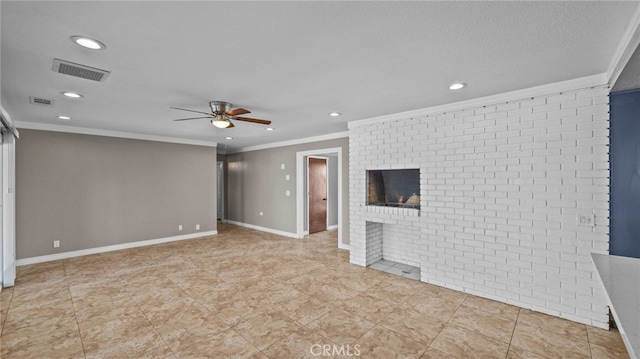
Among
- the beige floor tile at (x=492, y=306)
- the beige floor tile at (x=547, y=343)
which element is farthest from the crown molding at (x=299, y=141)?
the beige floor tile at (x=547, y=343)

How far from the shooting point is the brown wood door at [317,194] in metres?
7.13

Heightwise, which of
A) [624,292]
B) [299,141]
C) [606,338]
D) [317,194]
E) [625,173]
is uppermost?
[299,141]

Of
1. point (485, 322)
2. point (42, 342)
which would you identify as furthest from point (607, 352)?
point (42, 342)

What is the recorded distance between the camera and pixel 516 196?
10.2 feet

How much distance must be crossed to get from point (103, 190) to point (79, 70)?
3905 millimetres

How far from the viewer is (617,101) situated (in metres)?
2.60

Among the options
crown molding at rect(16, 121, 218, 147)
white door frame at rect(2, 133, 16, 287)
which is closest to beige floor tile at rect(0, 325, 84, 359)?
white door frame at rect(2, 133, 16, 287)

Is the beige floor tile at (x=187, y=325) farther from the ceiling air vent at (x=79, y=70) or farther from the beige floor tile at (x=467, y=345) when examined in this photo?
the ceiling air vent at (x=79, y=70)

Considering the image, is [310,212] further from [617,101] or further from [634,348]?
[634,348]

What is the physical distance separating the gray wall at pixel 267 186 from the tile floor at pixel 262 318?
2.24 metres

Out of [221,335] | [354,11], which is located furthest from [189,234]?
[354,11]

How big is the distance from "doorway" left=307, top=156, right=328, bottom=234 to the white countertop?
220 inches

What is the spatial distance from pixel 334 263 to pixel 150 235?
162 inches

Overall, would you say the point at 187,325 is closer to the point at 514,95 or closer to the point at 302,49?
the point at 302,49
